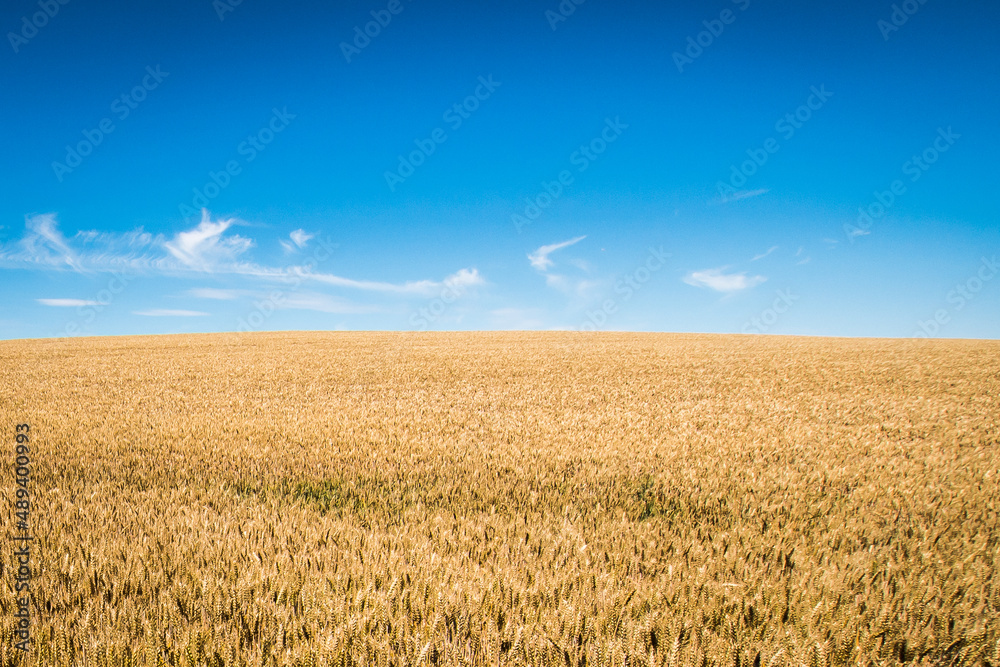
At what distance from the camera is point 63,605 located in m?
2.31

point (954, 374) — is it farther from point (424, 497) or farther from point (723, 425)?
point (424, 497)

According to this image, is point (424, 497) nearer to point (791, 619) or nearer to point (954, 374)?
point (791, 619)

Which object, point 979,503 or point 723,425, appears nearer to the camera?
point 979,503

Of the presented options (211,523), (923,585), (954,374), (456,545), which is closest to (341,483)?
(211,523)

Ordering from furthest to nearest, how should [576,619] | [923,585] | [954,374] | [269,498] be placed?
[954,374] → [269,498] → [923,585] → [576,619]

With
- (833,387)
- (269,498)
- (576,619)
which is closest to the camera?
(576,619)

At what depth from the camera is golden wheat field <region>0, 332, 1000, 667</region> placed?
2113 millimetres

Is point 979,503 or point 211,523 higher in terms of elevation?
point 211,523

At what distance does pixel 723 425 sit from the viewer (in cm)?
698

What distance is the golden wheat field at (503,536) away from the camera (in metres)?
2.11

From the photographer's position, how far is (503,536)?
3.21 m

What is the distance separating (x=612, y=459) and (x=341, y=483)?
2991 millimetres

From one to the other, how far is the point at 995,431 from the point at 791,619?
8.02 m

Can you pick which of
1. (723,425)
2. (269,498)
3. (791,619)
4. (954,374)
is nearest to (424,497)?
(269,498)
